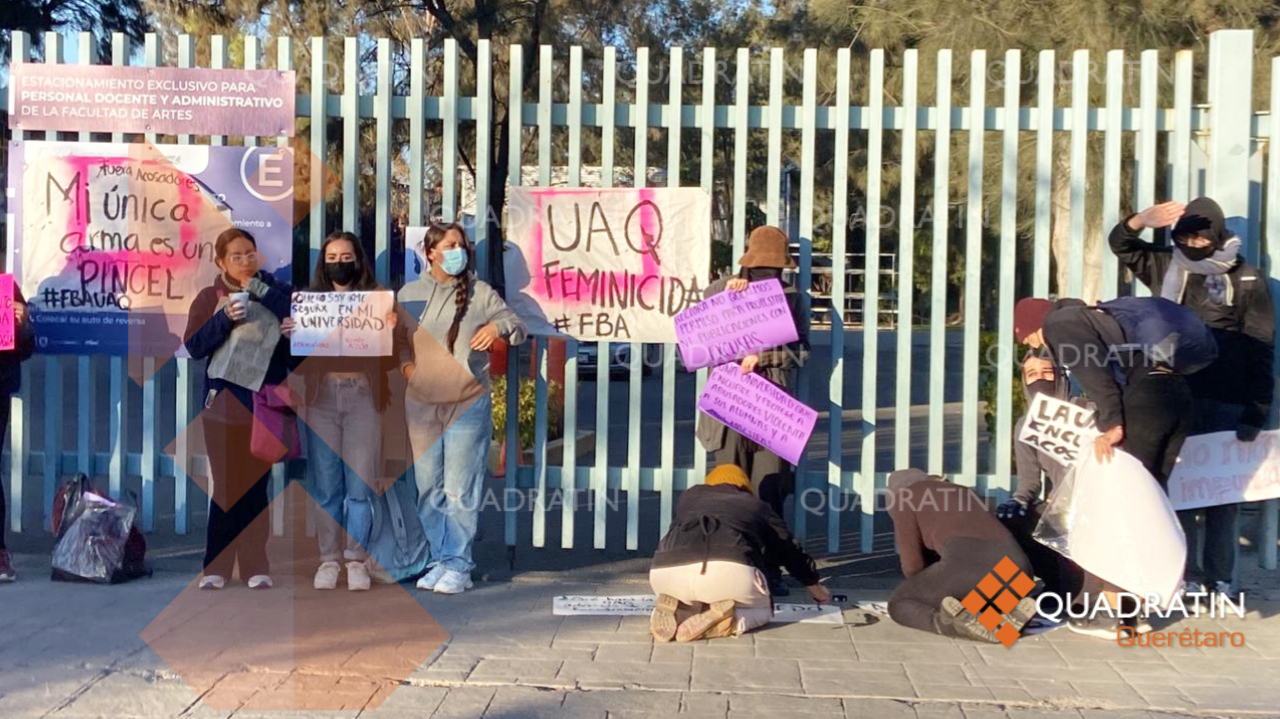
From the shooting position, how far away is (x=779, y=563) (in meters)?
5.89

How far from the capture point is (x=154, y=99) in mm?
6719

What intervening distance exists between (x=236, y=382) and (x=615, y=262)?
1933 millimetres

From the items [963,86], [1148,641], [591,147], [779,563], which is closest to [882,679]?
[779,563]

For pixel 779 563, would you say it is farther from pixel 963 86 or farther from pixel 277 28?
pixel 277 28

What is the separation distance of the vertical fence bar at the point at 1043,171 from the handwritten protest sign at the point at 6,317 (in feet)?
16.2

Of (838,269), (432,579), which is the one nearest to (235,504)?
(432,579)

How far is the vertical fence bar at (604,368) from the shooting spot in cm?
653

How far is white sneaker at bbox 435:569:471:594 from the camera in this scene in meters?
6.41

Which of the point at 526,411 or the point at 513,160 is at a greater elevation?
the point at 513,160

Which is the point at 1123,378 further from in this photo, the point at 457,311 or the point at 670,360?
the point at 457,311

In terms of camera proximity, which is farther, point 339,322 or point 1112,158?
point 1112,158

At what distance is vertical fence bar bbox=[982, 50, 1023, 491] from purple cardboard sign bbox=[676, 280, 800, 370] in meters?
1.08

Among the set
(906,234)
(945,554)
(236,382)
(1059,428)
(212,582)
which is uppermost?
(906,234)

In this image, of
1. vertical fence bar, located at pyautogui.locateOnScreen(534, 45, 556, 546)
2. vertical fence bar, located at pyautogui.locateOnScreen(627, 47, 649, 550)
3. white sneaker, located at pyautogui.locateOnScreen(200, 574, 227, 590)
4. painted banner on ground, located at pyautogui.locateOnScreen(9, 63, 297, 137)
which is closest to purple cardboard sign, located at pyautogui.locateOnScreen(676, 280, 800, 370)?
vertical fence bar, located at pyautogui.locateOnScreen(627, 47, 649, 550)
